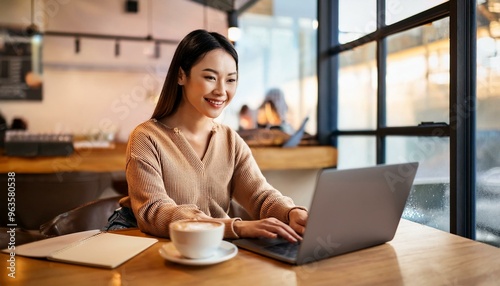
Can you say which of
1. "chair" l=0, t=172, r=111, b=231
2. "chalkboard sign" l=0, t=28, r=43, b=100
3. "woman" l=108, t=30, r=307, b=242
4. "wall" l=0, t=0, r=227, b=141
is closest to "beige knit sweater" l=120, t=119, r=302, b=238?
"woman" l=108, t=30, r=307, b=242

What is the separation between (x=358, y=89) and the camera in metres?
2.78

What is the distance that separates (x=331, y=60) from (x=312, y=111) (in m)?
0.39

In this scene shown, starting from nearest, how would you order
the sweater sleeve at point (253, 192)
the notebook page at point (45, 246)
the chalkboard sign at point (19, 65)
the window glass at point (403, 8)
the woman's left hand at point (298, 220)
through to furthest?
1. the notebook page at point (45, 246)
2. the woman's left hand at point (298, 220)
3. the sweater sleeve at point (253, 192)
4. the window glass at point (403, 8)
5. the chalkboard sign at point (19, 65)

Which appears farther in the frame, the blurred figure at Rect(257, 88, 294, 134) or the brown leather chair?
the blurred figure at Rect(257, 88, 294, 134)

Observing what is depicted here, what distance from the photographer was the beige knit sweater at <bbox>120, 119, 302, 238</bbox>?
1027 millimetres

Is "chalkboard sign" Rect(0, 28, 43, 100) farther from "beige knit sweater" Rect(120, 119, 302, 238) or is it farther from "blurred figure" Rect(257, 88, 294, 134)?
"beige knit sweater" Rect(120, 119, 302, 238)

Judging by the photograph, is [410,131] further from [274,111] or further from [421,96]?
[274,111]

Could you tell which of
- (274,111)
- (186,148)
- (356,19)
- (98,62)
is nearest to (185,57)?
(186,148)

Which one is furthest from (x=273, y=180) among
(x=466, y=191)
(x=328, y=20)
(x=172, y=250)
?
(x=172, y=250)

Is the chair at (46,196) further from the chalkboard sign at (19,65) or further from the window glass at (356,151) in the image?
the chalkboard sign at (19,65)

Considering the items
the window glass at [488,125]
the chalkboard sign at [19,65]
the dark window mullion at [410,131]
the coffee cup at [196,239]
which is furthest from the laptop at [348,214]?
the chalkboard sign at [19,65]

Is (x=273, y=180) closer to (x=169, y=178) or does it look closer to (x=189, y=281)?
(x=169, y=178)

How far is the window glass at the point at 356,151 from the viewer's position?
8.61 ft

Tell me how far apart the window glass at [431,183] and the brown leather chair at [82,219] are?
129 centimetres
